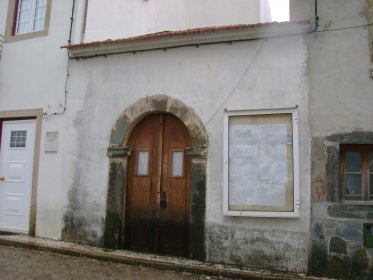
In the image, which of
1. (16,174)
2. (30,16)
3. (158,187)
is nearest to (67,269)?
(158,187)

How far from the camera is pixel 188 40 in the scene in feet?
21.1

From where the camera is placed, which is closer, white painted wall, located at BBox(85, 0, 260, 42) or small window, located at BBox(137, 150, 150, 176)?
small window, located at BBox(137, 150, 150, 176)

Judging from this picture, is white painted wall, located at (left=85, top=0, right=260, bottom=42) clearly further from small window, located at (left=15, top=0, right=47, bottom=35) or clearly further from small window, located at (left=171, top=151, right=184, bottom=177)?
small window, located at (left=171, top=151, right=184, bottom=177)

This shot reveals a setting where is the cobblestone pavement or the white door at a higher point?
the white door

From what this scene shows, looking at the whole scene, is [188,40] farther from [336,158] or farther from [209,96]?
[336,158]

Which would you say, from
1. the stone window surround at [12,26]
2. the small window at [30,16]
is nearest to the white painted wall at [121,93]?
the stone window surround at [12,26]

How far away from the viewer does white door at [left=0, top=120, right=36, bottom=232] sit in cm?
770

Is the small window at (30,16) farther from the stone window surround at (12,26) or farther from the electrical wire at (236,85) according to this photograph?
the electrical wire at (236,85)

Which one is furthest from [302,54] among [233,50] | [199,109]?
[199,109]

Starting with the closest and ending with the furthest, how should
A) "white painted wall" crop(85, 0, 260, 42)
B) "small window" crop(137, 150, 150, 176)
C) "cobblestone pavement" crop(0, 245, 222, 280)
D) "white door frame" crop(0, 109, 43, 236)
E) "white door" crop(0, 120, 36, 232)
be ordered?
"cobblestone pavement" crop(0, 245, 222, 280)
"small window" crop(137, 150, 150, 176)
"white door frame" crop(0, 109, 43, 236)
"white door" crop(0, 120, 36, 232)
"white painted wall" crop(85, 0, 260, 42)

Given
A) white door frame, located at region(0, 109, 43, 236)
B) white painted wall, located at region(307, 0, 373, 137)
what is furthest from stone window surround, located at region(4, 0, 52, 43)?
white painted wall, located at region(307, 0, 373, 137)

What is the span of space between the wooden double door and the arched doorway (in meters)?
0.06

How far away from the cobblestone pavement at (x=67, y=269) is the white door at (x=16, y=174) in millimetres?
1434

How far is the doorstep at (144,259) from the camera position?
5367mm
